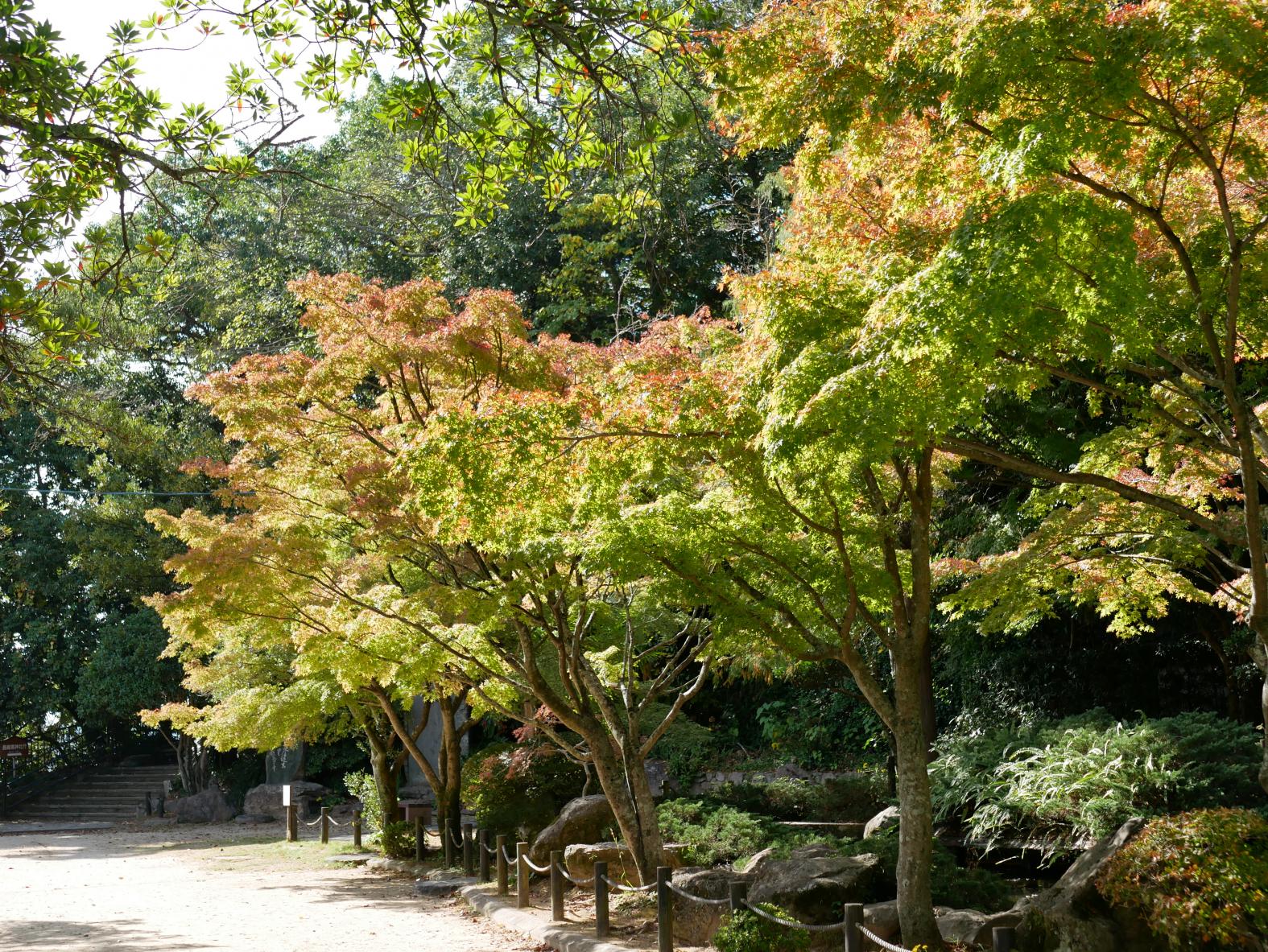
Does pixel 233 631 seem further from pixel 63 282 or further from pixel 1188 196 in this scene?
pixel 1188 196

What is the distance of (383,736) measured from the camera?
64.0 feet

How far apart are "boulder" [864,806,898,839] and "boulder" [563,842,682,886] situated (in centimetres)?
A: 225

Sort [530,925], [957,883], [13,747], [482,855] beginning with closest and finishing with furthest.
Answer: [957,883] < [530,925] < [482,855] < [13,747]

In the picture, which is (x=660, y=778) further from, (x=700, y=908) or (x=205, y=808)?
(x=205, y=808)

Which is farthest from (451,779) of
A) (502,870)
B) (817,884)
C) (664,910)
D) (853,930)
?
(853,930)

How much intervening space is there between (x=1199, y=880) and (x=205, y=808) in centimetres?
2643

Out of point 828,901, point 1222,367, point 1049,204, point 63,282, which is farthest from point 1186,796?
point 63,282

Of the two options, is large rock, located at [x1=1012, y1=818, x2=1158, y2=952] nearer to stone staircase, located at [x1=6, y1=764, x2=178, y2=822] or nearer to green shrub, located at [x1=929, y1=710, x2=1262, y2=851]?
green shrub, located at [x1=929, y1=710, x2=1262, y2=851]

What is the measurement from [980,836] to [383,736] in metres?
11.4

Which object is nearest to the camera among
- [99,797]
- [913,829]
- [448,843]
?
[913,829]

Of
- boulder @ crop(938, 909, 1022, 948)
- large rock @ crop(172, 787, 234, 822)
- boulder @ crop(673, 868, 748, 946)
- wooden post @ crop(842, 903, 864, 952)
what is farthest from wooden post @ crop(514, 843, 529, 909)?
large rock @ crop(172, 787, 234, 822)

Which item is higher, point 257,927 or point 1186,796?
point 1186,796

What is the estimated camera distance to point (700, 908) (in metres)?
9.41

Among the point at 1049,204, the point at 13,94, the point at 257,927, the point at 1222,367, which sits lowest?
the point at 257,927
